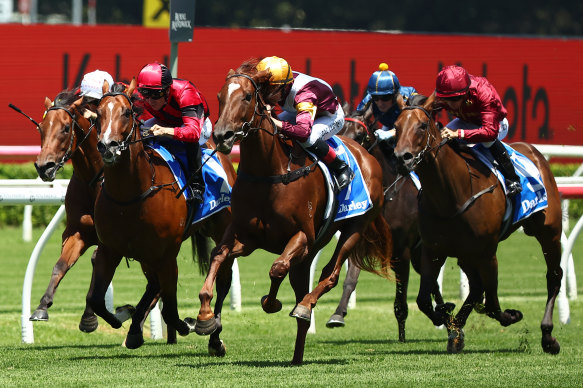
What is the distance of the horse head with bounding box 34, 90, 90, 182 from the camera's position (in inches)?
270

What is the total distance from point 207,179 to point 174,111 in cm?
50

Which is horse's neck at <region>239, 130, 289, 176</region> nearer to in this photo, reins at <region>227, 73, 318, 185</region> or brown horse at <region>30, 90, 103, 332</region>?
reins at <region>227, 73, 318, 185</region>

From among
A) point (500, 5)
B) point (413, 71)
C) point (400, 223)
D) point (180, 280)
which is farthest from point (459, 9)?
point (400, 223)

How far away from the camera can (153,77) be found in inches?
273

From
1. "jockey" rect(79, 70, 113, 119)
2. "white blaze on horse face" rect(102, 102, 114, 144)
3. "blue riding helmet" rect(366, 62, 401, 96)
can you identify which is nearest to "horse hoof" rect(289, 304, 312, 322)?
"white blaze on horse face" rect(102, 102, 114, 144)

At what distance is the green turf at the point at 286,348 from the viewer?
5.97 metres

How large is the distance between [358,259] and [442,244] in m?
0.69

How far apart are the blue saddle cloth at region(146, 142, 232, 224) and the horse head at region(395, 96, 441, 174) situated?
1.22 m

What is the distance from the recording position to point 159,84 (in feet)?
22.9

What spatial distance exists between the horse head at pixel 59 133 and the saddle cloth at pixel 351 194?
5.20 feet

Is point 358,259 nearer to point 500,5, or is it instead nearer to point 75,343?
point 75,343

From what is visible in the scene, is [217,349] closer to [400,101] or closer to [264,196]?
[264,196]

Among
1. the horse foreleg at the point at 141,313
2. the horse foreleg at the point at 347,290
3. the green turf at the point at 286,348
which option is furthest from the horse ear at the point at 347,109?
the horse foreleg at the point at 141,313

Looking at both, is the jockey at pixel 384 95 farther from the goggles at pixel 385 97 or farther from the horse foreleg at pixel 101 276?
the horse foreleg at pixel 101 276
